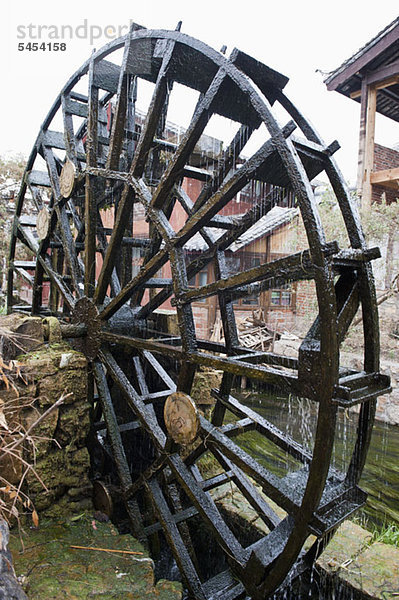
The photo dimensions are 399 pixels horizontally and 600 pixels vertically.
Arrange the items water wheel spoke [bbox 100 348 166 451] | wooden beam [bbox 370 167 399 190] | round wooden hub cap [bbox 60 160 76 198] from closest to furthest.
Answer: water wheel spoke [bbox 100 348 166 451], round wooden hub cap [bbox 60 160 76 198], wooden beam [bbox 370 167 399 190]

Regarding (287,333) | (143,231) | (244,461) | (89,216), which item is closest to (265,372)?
(244,461)

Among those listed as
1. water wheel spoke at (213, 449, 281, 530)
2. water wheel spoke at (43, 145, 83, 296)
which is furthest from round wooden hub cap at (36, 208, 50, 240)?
water wheel spoke at (213, 449, 281, 530)

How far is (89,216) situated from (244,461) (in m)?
2.74

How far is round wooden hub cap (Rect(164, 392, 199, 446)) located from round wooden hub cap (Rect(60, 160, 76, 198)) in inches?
107

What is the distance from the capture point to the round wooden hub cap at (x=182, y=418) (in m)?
2.68

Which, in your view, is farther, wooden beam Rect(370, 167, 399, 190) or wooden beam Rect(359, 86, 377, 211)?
wooden beam Rect(359, 86, 377, 211)

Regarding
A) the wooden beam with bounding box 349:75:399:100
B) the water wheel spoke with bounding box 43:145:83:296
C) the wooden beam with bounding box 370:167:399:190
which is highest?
the wooden beam with bounding box 349:75:399:100

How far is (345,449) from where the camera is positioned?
7117mm

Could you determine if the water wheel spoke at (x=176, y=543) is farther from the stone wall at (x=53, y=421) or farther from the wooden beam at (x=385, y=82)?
the wooden beam at (x=385, y=82)

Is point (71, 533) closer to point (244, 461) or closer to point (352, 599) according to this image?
point (244, 461)

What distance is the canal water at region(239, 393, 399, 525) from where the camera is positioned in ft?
17.9

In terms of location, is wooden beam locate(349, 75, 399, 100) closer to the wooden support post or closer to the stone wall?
the wooden support post

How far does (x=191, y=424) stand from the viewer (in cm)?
267

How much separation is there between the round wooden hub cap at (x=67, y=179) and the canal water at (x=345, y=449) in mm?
4949
